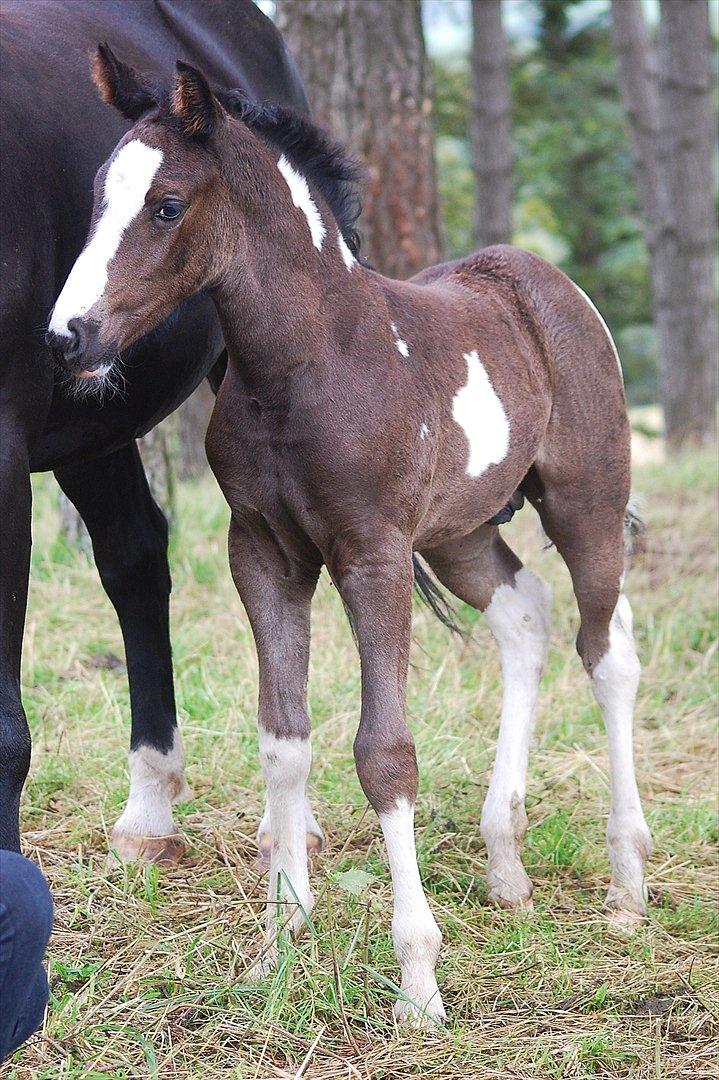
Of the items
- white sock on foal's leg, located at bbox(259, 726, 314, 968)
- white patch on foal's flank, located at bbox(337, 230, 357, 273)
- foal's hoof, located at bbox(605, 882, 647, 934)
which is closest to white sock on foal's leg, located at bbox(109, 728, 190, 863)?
white sock on foal's leg, located at bbox(259, 726, 314, 968)

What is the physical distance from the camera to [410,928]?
2.66m

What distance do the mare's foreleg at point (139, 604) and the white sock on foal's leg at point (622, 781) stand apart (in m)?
1.26

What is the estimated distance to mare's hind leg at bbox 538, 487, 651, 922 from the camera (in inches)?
132

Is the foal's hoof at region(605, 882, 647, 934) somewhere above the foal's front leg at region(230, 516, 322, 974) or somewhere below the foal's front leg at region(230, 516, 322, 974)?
below

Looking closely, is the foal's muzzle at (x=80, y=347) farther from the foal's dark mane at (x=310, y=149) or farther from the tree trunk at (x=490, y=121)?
the tree trunk at (x=490, y=121)

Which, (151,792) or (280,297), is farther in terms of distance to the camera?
(151,792)

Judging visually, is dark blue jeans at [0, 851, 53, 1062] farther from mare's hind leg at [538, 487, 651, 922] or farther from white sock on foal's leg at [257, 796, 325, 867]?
mare's hind leg at [538, 487, 651, 922]

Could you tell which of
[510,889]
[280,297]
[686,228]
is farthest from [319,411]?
[686,228]

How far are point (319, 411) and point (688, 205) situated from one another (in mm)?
8503

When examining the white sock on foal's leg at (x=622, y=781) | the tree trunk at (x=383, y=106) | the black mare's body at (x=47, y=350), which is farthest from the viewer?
the tree trunk at (x=383, y=106)

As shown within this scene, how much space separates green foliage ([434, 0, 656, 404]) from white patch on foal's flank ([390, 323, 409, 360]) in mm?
15581

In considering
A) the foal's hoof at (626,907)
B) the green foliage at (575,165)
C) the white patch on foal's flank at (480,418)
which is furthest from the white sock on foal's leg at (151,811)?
the green foliage at (575,165)

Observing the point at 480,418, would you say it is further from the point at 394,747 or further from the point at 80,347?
the point at 80,347

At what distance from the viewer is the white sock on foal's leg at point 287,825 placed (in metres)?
2.87
